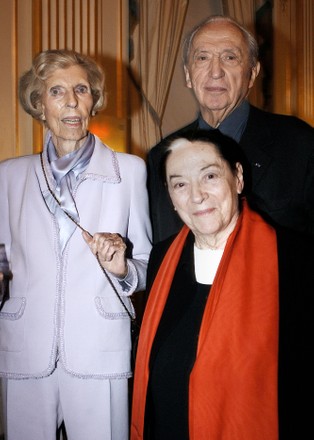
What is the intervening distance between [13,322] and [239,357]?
0.85m

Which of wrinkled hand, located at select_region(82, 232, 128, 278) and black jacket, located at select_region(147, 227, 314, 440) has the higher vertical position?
wrinkled hand, located at select_region(82, 232, 128, 278)

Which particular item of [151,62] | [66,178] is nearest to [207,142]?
[66,178]

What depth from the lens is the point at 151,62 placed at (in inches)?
207

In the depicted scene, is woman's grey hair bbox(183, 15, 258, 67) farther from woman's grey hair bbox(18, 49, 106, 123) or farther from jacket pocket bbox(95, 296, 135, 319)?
jacket pocket bbox(95, 296, 135, 319)

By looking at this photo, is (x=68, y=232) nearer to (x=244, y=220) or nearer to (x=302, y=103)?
(x=244, y=220)

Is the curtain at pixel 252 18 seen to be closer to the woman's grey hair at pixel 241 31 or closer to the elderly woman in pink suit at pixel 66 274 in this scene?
the woman's grey hair at pixel 241 31

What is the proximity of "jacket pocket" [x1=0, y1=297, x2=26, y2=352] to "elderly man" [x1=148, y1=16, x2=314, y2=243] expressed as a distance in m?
0.76

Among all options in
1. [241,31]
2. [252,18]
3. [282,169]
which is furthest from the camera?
[252,18]

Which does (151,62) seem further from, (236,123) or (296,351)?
(296,351)

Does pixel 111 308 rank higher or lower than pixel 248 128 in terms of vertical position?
lower

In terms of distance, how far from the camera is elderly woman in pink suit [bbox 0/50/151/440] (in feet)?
6.50

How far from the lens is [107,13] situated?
490cm

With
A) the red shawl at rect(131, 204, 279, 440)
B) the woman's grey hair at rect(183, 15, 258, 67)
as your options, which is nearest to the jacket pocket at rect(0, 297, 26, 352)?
the red shawl at rect(131, 204, 279, 440)

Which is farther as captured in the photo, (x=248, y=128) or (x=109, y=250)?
(x=248, y=128)
